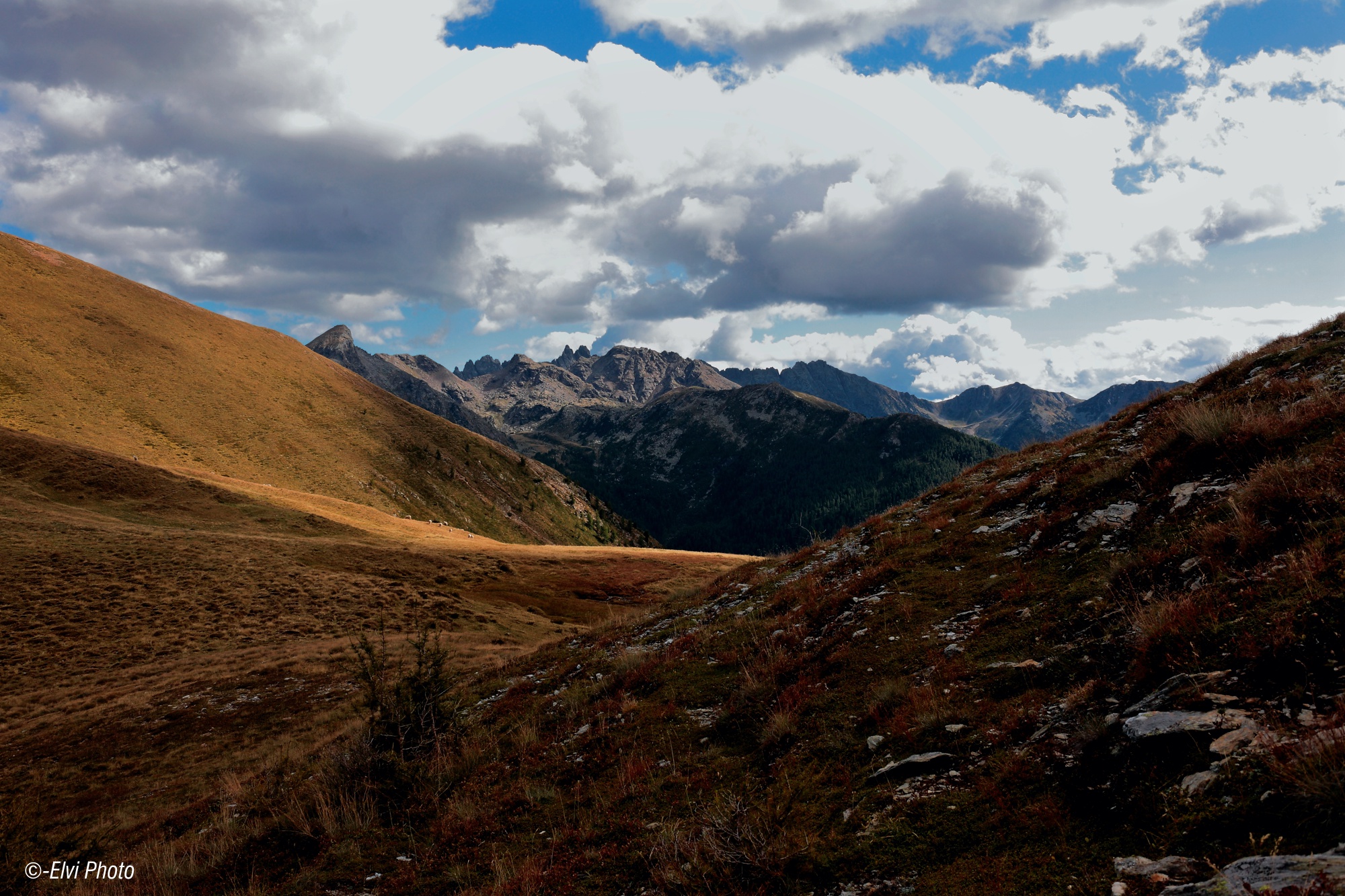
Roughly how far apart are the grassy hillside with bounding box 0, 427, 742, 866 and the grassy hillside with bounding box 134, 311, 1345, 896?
7202 mm

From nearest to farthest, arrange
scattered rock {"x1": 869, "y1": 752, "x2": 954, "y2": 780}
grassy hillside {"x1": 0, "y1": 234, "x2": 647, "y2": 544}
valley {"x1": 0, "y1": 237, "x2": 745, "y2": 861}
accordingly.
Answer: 1. scattered rock {"x1": 869, "y1": 752, "x2": 954, "y2": 780}
2. valley {"x1": 0, "y1": 237, "x2": 745, "y2": 861}
3. grassy hillside {"x1": 0, "y1": 234, "x2": 647, "y2": 544}

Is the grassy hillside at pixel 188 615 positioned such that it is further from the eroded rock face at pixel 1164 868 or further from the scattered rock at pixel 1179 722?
the scattered rock at pixel 1179 722

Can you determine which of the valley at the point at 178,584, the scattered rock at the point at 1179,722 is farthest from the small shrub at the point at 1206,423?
the valley at the point at 178,584

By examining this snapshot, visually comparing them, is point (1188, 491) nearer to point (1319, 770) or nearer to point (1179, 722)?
point (1179, 722)

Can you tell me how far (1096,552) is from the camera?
1010cm

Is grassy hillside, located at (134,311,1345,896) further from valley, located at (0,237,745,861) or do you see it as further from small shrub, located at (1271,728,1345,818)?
valley, located at (0,237,745,861)

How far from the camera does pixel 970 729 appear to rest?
264 inches

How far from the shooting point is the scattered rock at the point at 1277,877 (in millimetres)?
2992

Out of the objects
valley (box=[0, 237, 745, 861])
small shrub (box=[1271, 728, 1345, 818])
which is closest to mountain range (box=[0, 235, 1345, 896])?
small shrub (box=[1271, 728, 1345, 818])

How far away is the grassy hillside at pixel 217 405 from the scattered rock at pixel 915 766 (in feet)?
374

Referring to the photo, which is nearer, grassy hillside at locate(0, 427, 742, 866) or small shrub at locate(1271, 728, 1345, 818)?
small shrub at locate(1271, 728, 1345, 818)

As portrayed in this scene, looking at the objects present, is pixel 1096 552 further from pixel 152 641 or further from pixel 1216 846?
pixel 152 641

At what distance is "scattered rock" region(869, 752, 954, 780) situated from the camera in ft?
20.7

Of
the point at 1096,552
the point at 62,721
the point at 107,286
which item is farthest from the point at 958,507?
the point at 107,286
